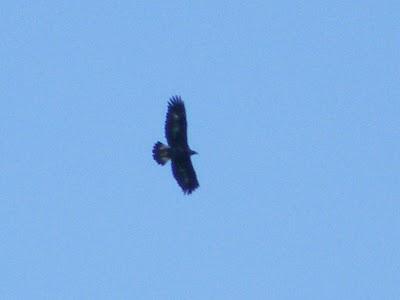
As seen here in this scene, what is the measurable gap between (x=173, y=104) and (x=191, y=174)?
2082 mm

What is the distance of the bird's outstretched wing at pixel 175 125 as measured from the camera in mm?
81625

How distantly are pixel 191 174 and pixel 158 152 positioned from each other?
4.62 feet

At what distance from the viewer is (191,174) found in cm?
8275

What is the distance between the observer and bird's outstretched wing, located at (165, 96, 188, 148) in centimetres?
8162

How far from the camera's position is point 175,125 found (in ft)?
268

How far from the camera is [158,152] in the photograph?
81.8 meters

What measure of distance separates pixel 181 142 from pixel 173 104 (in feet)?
3.37

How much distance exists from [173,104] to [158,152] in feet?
4.38

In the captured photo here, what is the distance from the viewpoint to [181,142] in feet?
269

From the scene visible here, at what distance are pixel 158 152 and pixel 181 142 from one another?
67cm

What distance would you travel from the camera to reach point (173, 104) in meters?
81.9
